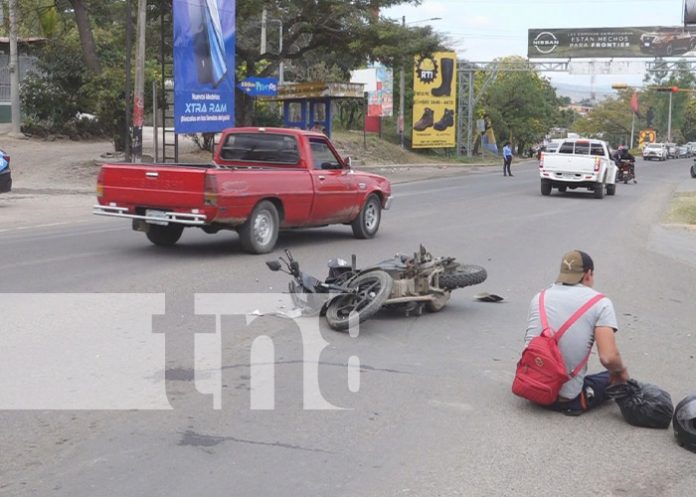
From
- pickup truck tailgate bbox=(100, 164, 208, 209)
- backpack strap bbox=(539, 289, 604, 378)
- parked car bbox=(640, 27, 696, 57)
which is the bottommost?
backpack strap bbox=(539, 289, 604, 378)

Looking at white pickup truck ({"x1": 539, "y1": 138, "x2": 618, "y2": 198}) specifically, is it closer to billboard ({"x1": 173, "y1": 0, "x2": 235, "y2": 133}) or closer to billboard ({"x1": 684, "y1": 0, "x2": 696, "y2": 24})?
billboard ({"x1": 173, "y1": 0, "x2": 235, "y2": 133})

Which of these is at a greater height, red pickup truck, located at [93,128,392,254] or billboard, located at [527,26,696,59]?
billboard, located at [527,26,696,59]

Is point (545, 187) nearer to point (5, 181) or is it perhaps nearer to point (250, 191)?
point (5, 181)

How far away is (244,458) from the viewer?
16.0 feet

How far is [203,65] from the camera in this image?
27219mm

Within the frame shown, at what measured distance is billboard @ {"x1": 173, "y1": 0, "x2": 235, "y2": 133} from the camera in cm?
2642

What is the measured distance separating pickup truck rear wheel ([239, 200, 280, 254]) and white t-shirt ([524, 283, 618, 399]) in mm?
6887

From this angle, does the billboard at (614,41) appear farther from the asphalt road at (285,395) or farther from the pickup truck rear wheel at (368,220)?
the asphalt road at (285,395)

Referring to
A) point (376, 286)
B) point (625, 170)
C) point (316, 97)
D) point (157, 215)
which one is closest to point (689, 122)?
point (625, 170)

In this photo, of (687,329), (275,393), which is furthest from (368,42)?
(275,393)

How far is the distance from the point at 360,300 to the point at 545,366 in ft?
8.64

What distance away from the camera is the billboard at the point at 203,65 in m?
26.4

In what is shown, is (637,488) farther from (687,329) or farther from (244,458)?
(687,329)

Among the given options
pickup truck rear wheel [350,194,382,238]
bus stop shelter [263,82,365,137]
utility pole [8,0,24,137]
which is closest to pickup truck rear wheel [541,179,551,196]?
bus stop shelter [263,82,365,137]
